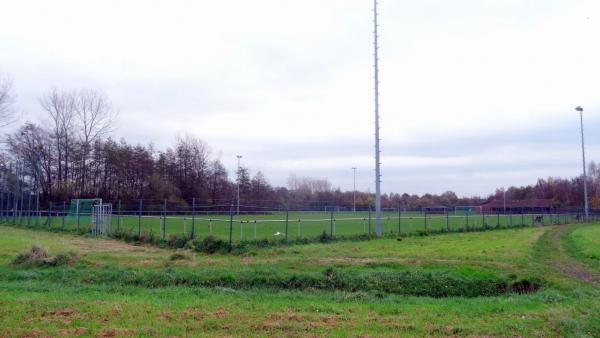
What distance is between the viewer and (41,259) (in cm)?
1484

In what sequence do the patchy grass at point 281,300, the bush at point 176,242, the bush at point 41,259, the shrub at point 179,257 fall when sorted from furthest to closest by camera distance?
the bush at point 176,242
the shrub at point 179,257
the bush at point 41,259
the patchy grass at point 281,300

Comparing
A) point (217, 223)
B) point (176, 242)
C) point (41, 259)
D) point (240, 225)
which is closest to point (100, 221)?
point (240, 225)

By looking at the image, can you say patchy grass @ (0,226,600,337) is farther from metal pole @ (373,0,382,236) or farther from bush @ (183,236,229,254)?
metal pole @ (373,0,382,236)

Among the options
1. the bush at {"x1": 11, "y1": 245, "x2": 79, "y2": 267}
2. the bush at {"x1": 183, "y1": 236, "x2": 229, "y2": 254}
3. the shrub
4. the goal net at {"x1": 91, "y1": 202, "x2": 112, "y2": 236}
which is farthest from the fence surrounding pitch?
the bush at {"x1": 11, "y1": 245, "x2": 79, "y2": 267}

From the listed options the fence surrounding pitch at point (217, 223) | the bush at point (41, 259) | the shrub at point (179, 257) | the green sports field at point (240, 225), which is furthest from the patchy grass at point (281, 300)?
the green sports field at point (240, 225)

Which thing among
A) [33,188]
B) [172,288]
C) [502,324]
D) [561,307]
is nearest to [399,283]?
[561,307]

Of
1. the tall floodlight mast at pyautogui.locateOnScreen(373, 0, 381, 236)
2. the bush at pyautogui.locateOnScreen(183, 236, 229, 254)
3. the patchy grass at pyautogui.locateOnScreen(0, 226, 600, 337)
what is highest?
the tall floodlight mast at pyautogui.locateOnScreen(373, 0, 381, 236)

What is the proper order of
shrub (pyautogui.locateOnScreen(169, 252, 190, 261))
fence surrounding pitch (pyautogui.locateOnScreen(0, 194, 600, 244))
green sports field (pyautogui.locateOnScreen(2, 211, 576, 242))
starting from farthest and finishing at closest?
green sports field (pyautogui.locateOnScreen(2, 211, 576, 242))
fence surrounding pitch (pyautogui.locateOnScreen(0, 194, 600, 244))
shrub (pyautogui.locateOnScreen(169, 252, 190, 261))

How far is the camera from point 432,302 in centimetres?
1057

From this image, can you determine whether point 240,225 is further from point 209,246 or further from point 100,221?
point 209,246

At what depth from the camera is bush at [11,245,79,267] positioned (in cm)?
1466

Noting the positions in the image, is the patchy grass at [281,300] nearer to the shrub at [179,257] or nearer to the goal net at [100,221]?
the shrub at [179,257]

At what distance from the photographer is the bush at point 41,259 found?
14656 millimetres

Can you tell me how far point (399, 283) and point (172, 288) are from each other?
577cm
